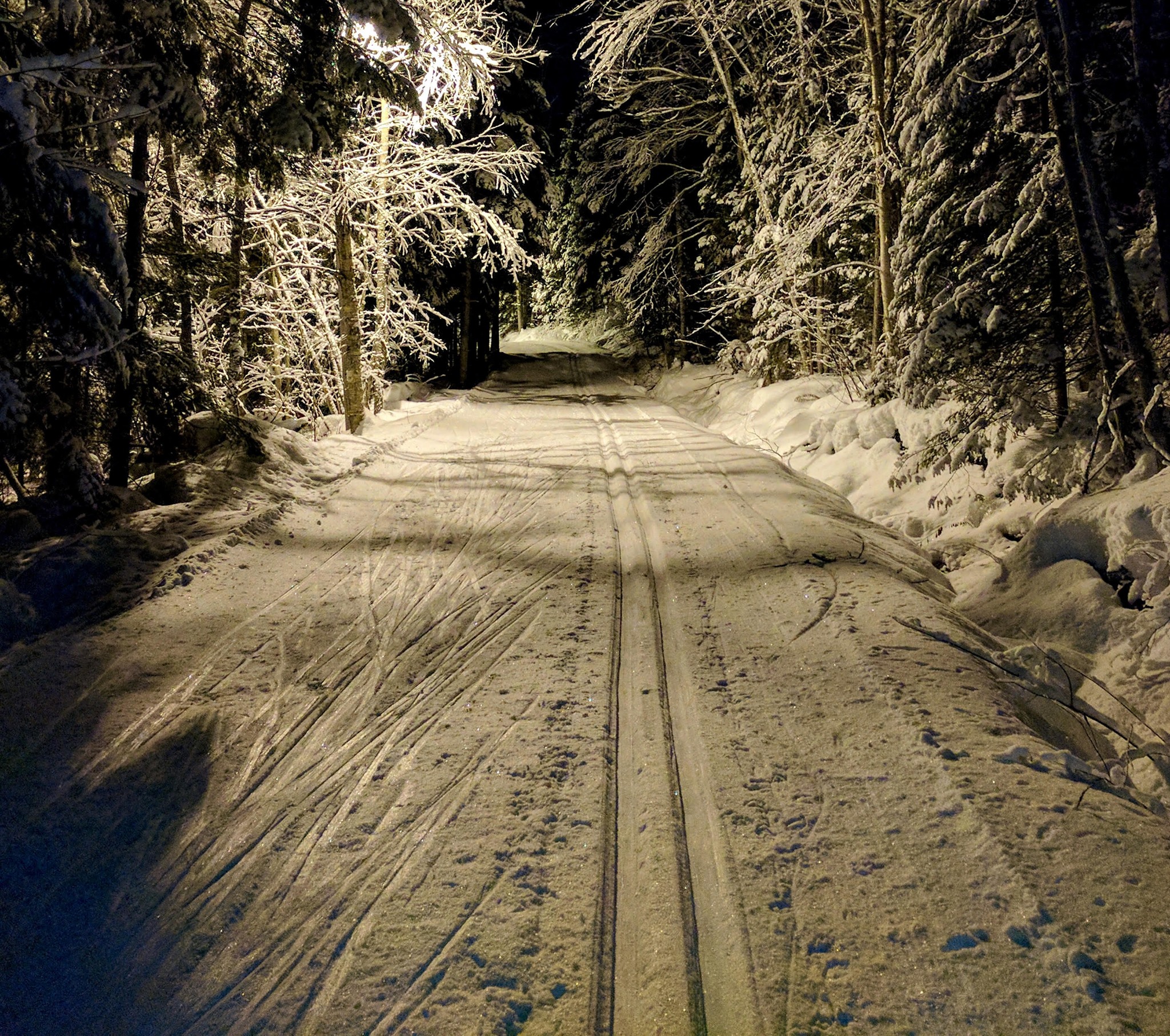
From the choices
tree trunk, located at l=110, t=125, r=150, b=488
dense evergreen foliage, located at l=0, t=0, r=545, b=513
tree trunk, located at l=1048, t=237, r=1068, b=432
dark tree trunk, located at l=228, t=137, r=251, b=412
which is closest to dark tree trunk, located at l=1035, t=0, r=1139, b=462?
tree trunk, located at l=1048, t=237, r=1068, b=432

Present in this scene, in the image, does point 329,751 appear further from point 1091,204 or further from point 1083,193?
point 1083,193

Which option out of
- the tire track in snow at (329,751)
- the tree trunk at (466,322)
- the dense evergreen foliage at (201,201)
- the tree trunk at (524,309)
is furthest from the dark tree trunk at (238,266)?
the tree trunk at (524,309)

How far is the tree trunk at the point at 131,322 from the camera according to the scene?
6055 mm

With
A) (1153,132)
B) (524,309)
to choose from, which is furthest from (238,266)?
(524,309)

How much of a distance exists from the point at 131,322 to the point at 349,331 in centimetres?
610

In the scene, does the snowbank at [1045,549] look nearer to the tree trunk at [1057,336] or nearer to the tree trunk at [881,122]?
the tree trunk at [1057,336]

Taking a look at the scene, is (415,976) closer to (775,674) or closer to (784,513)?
(775,674)

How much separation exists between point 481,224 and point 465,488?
6171 mm

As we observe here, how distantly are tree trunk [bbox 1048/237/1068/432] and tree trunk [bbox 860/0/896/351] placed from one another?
3.42 meters

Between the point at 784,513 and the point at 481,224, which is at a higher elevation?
the point at 481,224

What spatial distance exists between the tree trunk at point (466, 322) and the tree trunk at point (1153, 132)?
20.6 m

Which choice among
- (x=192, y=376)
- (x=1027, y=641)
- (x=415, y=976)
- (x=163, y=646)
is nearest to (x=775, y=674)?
(x=1027, y=641)

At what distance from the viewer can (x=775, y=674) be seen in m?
4.04

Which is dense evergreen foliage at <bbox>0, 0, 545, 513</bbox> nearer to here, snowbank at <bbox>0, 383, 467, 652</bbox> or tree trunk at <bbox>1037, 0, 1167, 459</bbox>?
snowbank at <bbox>0, 383, 467, 652</bbox>
